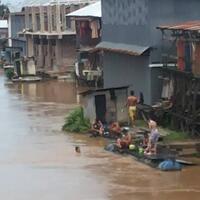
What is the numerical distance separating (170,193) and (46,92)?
80.1 feet

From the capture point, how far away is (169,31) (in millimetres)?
23125

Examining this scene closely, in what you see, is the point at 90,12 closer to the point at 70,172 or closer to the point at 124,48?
the point at 124,48

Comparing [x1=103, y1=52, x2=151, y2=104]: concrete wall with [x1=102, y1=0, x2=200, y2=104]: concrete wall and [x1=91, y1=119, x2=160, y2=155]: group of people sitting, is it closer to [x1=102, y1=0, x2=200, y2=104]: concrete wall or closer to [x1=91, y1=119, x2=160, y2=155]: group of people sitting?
[x1=102, y1=0, x2=200, y2=104]: concrete wall

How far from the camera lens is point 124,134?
2095cm

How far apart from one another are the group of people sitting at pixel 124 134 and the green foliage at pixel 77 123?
613 mm

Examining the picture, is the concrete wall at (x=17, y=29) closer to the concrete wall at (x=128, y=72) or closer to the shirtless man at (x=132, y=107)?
the concrete wall at (x=128, y=72)

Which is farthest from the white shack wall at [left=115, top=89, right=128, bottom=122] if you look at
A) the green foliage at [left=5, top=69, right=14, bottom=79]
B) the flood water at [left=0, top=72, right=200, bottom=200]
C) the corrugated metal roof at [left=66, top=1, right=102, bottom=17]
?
the green foliage at [left=5, top=69, right=14, bottom=79]

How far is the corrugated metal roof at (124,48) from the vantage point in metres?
23.5

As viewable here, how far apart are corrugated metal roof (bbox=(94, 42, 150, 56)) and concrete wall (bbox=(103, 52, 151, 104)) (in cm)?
37

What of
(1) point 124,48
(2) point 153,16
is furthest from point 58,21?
(2) point 153,16

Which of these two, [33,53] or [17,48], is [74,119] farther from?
[17,48]

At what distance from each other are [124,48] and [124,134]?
5.33m

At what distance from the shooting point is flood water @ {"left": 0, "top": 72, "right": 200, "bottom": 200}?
15172mm

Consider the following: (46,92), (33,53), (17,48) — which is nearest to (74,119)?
(46,92)
